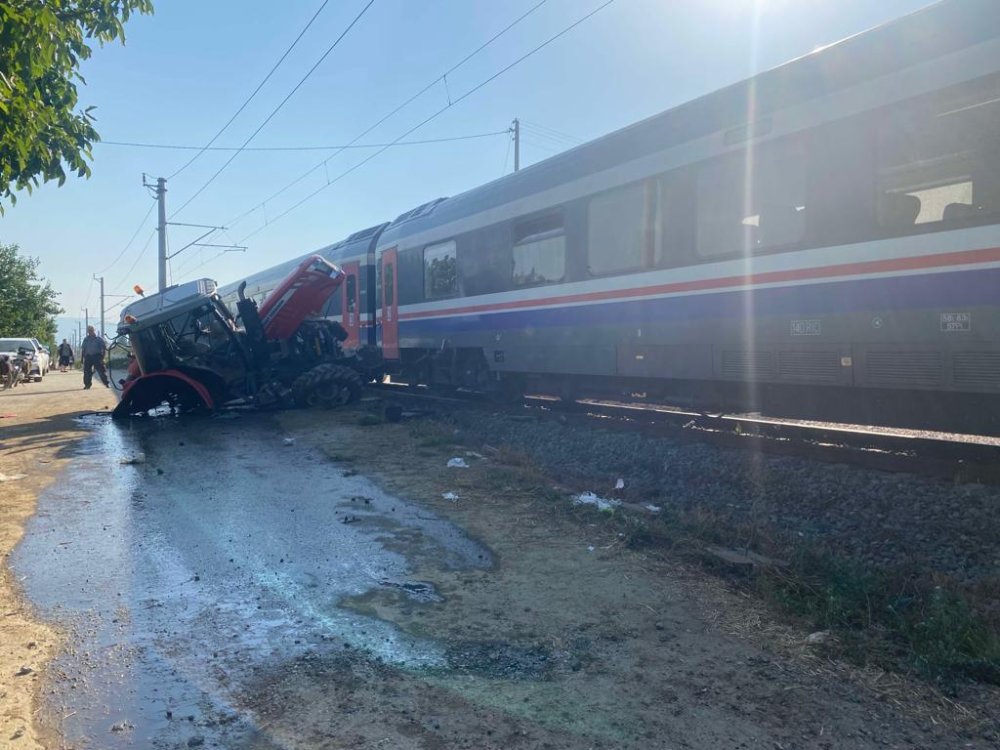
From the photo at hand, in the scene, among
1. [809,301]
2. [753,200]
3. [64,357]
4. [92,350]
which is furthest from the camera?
[64,357]

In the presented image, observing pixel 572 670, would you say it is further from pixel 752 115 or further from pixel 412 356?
pixel 412 356

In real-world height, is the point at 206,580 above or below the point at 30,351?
below

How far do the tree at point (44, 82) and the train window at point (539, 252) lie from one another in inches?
221

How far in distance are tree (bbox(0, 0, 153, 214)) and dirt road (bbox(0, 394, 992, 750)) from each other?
307 cm

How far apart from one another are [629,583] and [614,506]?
1.58m

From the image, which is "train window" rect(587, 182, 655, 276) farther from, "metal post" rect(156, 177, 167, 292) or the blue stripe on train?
"metal post" rect(156, 177, 167, 292)

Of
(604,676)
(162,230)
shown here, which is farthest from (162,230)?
(604,676)

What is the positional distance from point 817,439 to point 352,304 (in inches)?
495

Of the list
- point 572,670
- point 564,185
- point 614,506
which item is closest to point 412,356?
point 564,185

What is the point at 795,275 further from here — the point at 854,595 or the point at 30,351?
the point at 30,351

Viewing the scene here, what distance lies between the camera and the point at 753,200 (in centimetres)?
771

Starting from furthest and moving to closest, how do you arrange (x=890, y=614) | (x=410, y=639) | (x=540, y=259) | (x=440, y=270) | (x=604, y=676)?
1. (x=440, y=270)
2. (x=540, y=259)
3. (x=890, y=614)
4. (x=410, y=639)
5. (x=604, y=676)

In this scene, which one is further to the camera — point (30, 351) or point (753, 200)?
point (30, 351)

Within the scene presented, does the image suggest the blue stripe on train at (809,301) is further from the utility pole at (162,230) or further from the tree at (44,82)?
the utility pole at (162,230)
